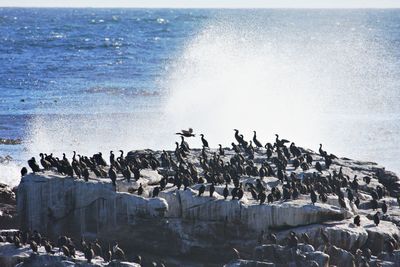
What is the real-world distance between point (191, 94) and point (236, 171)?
54373 mm

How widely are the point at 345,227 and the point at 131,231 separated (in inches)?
322

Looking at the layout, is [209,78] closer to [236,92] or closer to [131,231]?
[236,92]

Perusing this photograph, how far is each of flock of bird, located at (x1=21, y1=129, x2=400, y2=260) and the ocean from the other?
32.9 feet

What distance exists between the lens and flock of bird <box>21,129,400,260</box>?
38.2m

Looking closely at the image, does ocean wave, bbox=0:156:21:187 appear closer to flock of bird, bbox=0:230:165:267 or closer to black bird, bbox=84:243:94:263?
flock of bird, bbox=0:230:165:267

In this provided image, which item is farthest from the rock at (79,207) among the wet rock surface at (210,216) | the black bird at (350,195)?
the black bird at (350,195)

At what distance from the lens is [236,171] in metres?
41.2

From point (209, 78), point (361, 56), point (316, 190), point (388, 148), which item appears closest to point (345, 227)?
point (316, 190)

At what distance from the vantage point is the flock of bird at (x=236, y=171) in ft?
125

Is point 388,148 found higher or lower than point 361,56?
lower

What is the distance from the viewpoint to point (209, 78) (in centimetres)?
11025

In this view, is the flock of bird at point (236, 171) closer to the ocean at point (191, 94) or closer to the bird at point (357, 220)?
the bird at point (357, 220)

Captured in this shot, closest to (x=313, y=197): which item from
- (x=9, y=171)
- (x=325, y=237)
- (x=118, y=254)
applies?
(x=325, y=237)

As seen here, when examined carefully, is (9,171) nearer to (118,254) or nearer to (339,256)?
(118,254)
